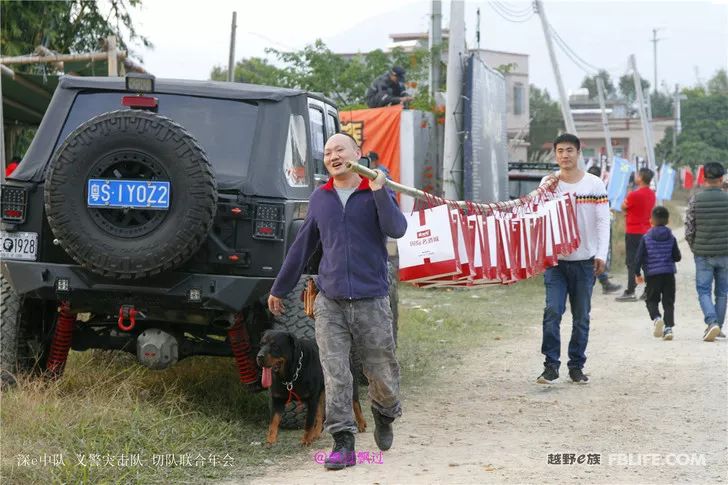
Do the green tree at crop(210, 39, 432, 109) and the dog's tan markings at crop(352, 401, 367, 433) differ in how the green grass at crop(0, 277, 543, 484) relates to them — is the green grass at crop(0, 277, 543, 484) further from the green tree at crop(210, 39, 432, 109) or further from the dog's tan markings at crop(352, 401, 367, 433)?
the green tree at crop(210, 39, 432, 109)

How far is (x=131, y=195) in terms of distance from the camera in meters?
7.10

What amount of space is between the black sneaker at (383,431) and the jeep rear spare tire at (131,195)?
1.52 meters

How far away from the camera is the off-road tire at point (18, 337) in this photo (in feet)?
25.7

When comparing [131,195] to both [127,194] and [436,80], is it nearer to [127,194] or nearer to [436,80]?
[127,194]

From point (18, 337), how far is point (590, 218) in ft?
15.4

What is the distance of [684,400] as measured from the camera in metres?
8.88

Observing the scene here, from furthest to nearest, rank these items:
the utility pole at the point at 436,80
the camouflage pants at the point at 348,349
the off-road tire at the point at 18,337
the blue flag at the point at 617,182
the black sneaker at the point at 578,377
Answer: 1. the blue flag at the point at 617,182
2. the utility pole at the point at 436,80
3. the black sneaker at the point at 578,377
4. the off-road tire at the point at 18,337
5. the camouflage pants at the point at 348,349

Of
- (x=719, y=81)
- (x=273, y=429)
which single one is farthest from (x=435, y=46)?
(x=719, y=81)

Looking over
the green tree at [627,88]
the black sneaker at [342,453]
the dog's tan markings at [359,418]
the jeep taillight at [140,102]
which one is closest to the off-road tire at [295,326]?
the dog's tan markings at [359,418]

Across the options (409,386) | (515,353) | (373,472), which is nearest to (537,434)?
(373,472)

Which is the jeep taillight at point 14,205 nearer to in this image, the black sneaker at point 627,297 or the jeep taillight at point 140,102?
the jeep taillight at point 140,102

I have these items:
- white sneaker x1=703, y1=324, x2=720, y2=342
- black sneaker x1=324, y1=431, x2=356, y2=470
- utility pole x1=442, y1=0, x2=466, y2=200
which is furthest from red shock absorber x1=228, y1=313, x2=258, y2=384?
utility pole x1=442, y1=0, x2=466, y2=200

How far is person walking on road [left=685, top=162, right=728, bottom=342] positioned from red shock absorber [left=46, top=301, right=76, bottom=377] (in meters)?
7.46

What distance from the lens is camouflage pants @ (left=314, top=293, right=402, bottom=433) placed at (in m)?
6.61
